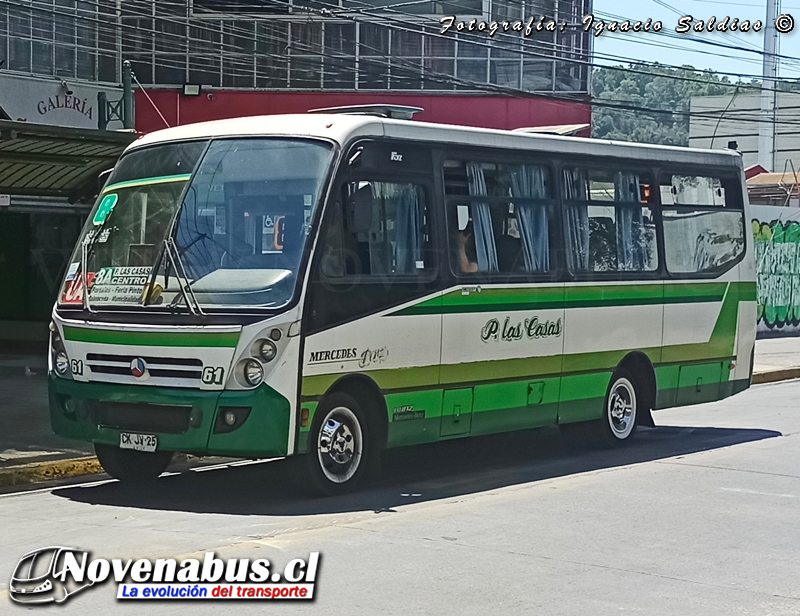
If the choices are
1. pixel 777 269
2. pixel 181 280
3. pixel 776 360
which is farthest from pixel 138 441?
pixel 777 269

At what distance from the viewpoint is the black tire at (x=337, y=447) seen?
9.84m

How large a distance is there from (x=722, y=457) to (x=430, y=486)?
3.32 meters

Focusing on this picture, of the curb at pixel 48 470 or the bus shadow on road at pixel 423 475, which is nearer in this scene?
the bus shadow on road at pixel 423 475

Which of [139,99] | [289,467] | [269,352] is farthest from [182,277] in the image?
[139,99]

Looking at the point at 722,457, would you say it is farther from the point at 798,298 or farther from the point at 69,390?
the point at 798,298

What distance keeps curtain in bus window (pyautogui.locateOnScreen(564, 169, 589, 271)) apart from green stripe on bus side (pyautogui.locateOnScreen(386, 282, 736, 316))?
261 mm

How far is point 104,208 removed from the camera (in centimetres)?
1063

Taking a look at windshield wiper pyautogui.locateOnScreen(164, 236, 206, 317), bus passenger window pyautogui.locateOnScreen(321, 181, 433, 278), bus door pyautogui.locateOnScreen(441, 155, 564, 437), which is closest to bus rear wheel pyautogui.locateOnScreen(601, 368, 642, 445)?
bus door pyautogui.locateOnScreen(441, 155, 564, 437)

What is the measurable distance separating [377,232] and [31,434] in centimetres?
459

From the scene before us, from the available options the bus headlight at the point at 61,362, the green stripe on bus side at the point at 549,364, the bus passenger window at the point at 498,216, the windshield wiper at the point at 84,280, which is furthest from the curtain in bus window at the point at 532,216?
the bus headlight at the point at 61,362

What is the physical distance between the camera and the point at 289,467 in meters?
9.88

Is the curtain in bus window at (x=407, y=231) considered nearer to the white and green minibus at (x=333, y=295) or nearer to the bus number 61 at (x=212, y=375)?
the white and green minibus at (x=333, y=295)

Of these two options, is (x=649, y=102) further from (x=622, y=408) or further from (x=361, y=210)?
(x=361, y=210)

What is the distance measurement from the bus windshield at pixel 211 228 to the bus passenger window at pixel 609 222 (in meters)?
3.48
